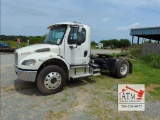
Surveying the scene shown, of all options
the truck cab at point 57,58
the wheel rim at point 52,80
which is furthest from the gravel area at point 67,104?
the truck cab at point 57,58

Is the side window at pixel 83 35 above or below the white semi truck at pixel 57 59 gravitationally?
above

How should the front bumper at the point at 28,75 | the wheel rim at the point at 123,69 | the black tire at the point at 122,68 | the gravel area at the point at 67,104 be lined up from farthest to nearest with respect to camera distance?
the wheel rim at the point at 123,69 → the black tire at the point at 122,68 → the front bumper at the point at 28,75 → the gravel area at the point at 67,104

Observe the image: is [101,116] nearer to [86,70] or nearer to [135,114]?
[135,114]

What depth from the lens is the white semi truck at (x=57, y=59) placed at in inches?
243

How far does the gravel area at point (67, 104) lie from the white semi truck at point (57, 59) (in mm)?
511

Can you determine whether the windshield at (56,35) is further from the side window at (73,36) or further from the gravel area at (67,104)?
the gravel area at (67,104)

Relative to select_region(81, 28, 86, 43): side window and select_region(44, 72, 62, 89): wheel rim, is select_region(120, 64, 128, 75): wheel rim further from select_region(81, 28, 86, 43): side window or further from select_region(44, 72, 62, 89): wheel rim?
select_region(44, 72, 62, 89): wheel rim

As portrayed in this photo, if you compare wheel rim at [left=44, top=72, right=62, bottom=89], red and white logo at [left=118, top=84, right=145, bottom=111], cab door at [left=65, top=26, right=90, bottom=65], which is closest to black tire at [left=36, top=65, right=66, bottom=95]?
wheel rim at [left=44, top=72, right=62, bottom=89]

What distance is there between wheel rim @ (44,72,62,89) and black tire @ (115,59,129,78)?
127 inches

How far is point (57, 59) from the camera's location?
21.7 feet

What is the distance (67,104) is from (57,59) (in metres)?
1.74

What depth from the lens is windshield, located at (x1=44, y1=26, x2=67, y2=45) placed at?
6938mm

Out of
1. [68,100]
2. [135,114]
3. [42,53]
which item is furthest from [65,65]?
[135,114]

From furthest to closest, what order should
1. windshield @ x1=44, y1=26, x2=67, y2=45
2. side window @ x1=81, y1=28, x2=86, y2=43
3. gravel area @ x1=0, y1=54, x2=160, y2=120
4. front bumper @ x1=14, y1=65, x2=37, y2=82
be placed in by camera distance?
side window @ x1=81, y1=28, x2=86, y2=43 < windshield @ x1=44, y1=26, x2=67, y2=45 < front bumper @ x1=14, y1=65, x2=37, y2=82 < gravel area @ x1=0, y1=54, x2=160, y2=120
